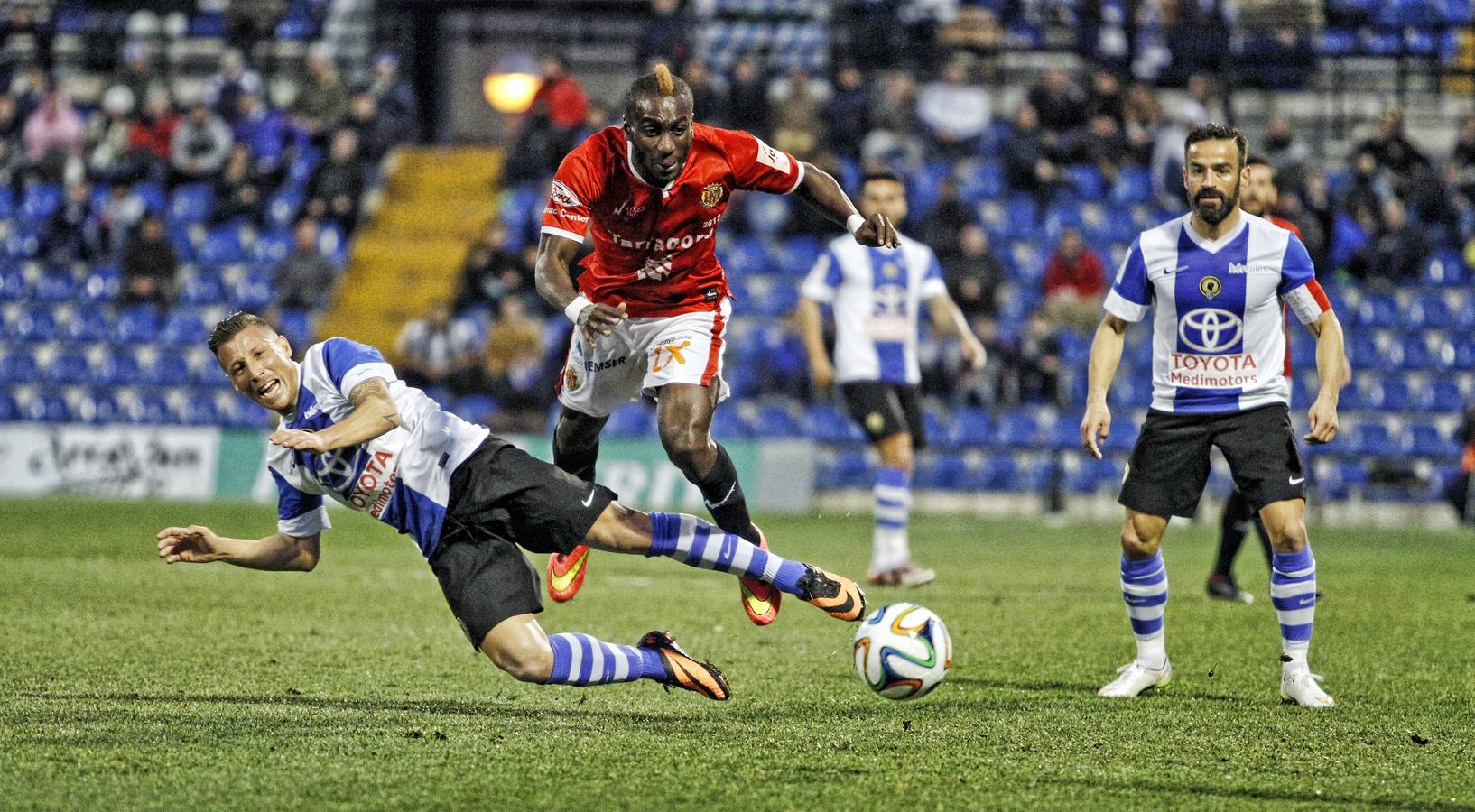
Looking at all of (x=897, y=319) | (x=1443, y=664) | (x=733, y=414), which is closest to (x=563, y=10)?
(x=733, y=414)

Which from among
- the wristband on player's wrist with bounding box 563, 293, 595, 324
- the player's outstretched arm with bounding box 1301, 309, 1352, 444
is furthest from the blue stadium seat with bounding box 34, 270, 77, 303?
the player's outstretched arm with bounding box 1301, 309, 1352, 444

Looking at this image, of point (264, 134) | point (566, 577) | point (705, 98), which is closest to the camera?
point (566, 577)

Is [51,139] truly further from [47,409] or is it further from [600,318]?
[600,318]

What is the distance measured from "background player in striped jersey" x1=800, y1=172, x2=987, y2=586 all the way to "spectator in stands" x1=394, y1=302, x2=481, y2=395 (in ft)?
28.4

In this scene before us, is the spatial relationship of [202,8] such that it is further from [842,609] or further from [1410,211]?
[842,609]

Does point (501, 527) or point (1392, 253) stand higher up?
point (501, 527)

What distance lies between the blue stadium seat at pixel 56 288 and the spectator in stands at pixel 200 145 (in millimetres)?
1986

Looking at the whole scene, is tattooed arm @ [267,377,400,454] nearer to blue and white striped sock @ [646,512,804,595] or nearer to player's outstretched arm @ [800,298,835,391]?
blue and white striped sock @ [646,512,804,595]

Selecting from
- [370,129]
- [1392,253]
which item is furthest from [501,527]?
[370,129]

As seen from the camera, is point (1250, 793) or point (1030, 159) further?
point (1030, 159)

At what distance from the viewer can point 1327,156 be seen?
69.9 feet

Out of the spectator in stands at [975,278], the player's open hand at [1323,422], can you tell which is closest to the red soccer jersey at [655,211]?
the player's open hand at [1323,422]

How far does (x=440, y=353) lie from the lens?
19.1 metres

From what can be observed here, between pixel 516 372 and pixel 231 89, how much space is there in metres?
7.07
